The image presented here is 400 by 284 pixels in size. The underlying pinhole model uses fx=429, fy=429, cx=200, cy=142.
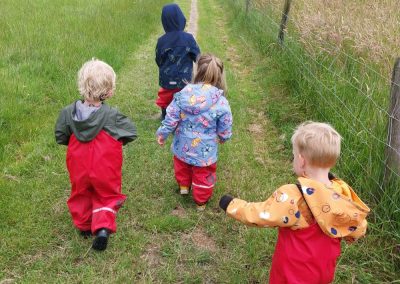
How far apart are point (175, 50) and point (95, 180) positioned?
260cm

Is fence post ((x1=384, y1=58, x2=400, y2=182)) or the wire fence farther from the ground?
fence post ((x1=384, y1=58, x2=400, y2=182))

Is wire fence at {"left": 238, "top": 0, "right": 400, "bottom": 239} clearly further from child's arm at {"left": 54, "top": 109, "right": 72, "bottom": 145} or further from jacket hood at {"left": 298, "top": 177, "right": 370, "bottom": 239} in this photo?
child's arm at {"left": 54, "top": 109, "right": 72, "bottom": 145}

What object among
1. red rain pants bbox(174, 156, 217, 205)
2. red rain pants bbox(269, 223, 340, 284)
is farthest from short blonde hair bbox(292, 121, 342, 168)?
red rain pants bbox(174, 156, 217, 205)

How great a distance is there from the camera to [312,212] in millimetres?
2215

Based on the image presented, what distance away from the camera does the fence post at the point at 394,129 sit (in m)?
3.38

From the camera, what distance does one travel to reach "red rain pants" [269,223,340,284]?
2318 millimetres

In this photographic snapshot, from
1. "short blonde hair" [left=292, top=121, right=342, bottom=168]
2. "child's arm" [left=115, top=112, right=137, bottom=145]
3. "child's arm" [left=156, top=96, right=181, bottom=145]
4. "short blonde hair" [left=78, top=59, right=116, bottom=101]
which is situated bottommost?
"child's arm" [left=156, top=96, right=181, bottom=145]

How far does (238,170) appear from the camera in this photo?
4.67m

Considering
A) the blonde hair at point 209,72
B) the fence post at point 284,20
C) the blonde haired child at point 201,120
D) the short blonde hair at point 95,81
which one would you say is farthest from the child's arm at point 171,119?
the fence post at point 284,20

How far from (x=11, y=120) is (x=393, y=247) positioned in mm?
4179

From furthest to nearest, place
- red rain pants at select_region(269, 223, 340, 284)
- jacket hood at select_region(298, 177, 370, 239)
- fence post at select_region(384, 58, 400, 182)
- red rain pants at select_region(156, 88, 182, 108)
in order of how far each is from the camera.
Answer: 1. red rain pants at select_region(156, 88, 182, 108)
2. fence post at select_region(384, 58, 400, 182)
3. red rain pants at select_region(269, 223, 340, 284)
4. jacket hood at select_region(298, 177, 370, 239)

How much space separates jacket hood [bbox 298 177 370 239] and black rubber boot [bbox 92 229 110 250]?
166 cm

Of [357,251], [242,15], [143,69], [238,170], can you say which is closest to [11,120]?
[238,170]

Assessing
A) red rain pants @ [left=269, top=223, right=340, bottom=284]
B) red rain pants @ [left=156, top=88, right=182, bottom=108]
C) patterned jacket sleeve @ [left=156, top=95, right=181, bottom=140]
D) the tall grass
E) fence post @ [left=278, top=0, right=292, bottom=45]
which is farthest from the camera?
fence post @ [left=278, top=0, right=292, bottom=45]
